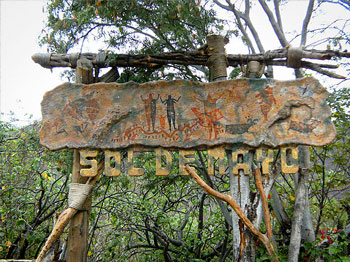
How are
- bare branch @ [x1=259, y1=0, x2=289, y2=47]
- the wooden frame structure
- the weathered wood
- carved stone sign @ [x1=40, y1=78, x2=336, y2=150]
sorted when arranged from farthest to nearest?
bare branch @ [x1=259, y1=0, x2=289, y2=47] → the weathered wood → the wooden frame structure → carved stone sign @ [x1=40, y1=78, x2=336, y2=150]

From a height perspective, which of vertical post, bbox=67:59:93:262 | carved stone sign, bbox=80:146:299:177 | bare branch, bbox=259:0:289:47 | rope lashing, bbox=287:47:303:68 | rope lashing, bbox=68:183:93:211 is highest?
bare branch, bbox=259:0:289:47

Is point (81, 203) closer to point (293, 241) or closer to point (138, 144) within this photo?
point (138, 144)

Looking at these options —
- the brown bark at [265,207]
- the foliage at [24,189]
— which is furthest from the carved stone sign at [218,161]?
the foliage at [24,189]

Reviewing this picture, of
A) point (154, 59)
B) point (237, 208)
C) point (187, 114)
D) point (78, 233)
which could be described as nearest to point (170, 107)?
point (187, 114)

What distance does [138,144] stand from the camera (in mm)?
4320

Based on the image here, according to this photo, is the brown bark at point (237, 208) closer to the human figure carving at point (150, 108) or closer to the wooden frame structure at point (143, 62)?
the human figure carving at point (150, 108)

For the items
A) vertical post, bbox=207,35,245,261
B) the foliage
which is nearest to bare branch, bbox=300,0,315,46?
vertical post, bbox=207,35,245,261

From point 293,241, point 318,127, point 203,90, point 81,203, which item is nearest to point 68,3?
point 203,90

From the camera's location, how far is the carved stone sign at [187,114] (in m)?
4.21

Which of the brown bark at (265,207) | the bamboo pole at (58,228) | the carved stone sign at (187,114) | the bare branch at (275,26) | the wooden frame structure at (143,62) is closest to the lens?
the brown bark at (265,207)

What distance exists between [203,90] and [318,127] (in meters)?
1.46

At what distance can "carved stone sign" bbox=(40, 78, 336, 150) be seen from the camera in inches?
166

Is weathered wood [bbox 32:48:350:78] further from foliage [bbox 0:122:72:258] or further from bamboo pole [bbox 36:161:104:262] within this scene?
bamboo pole [bbox 36:161:104:262]

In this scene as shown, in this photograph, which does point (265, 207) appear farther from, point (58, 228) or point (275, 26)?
point (275, 26)
